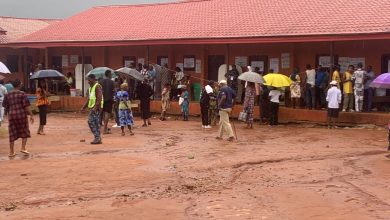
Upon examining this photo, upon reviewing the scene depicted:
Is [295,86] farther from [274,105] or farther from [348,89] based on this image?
[348,89]

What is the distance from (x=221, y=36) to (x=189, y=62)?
3092 millimetres

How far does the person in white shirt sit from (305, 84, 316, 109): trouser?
3.97 feet

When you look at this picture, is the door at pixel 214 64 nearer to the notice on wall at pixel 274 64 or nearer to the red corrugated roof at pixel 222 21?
the red corrugated roof at pixel 222 21

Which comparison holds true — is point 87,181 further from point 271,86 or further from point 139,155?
point 271,86

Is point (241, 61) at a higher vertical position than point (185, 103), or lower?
higher

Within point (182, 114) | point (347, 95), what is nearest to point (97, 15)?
point (182, 114)

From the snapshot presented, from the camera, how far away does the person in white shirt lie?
16.9 m

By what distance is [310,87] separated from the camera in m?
17.9

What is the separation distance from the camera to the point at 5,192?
8.16 m

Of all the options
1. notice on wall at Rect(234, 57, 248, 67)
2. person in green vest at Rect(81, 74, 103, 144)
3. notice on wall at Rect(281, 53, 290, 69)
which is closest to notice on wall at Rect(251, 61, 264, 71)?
notice on wall at Rect(234, 57, 248, 67)

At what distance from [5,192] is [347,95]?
11.7m

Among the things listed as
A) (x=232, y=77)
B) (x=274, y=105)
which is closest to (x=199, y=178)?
(x=274, y=105)

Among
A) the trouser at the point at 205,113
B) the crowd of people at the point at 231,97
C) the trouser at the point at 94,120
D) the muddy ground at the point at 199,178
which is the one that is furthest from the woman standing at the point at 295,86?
the trouser at the point at 94,120

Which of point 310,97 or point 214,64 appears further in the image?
point 214,64
